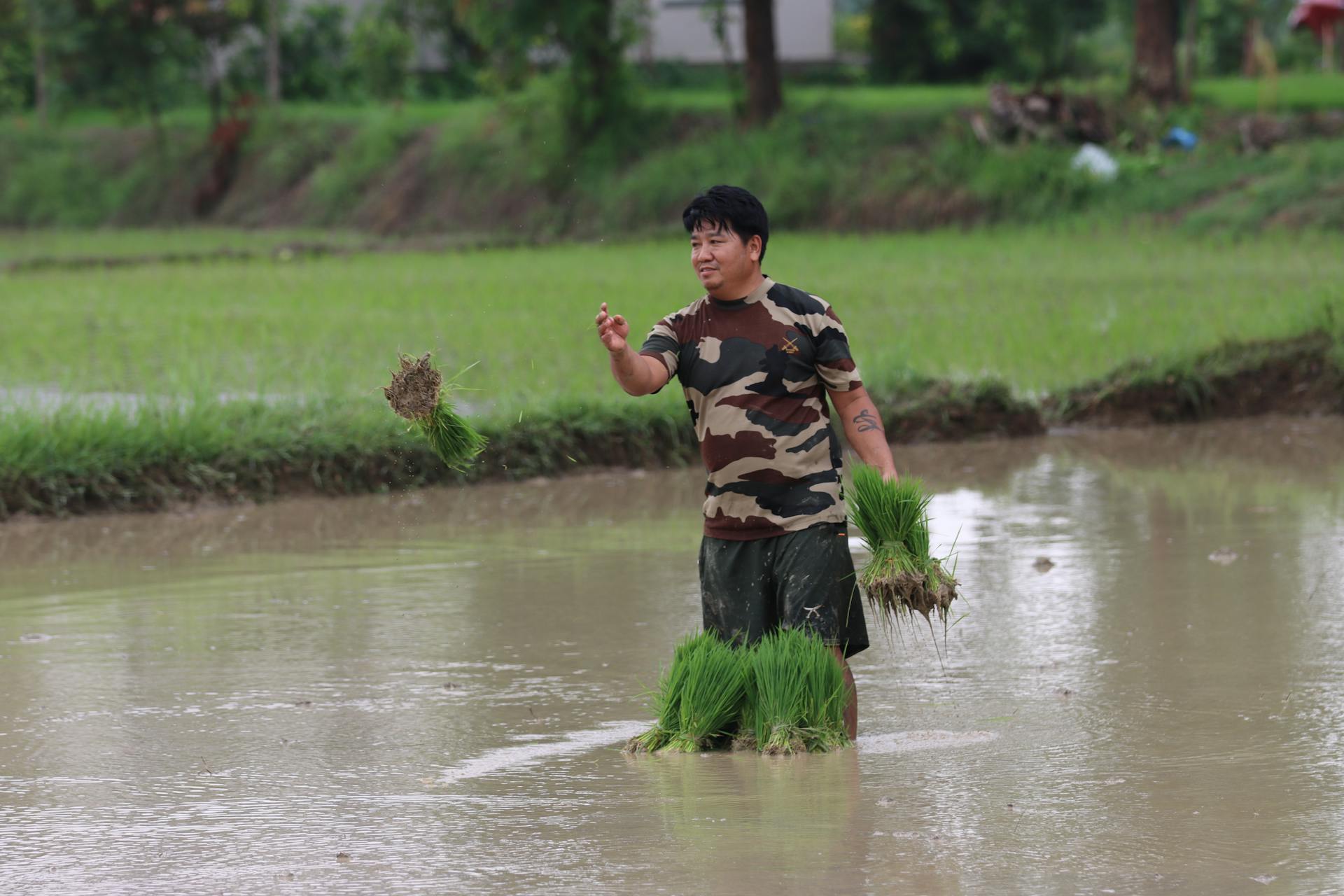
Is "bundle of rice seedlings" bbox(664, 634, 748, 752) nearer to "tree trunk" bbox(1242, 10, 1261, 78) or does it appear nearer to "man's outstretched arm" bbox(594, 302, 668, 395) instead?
"man's outstretched arm" bbox(594, 302, 668, 395)

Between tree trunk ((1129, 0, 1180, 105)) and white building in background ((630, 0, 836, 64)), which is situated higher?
white building in background ((630, 0, 836, 64))

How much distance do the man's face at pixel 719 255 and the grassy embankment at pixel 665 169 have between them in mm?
15773

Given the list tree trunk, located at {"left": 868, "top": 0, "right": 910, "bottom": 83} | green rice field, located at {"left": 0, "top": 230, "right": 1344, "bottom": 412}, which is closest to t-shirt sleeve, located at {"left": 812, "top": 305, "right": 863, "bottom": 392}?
green rice field, located at {"left": 0, "top": 230, "right": 1344, "bottom": 412}

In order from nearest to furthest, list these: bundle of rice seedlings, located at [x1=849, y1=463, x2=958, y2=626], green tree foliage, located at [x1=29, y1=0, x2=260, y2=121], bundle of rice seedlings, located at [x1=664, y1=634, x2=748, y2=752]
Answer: bundle of rice seedlings, located at [x1=849, y1=463, x2=958, y2=626]
bundle of rice seedlings, located at [x1=664, y1=634, x2=748, y2=752]
green tree foliage, located at [x1=29, y1=0, x2=260, y2=121]

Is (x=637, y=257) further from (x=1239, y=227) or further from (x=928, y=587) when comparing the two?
(x=928, y=587)

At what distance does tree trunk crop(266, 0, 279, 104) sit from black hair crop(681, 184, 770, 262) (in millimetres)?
27324

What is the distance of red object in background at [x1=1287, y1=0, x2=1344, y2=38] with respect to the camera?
94.1 ft

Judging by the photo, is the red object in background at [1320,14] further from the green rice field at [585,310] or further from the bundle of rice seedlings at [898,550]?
the bundle of rice seedlings at [898,550]

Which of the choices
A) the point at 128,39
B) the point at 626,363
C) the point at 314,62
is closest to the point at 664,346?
the point at 626,363

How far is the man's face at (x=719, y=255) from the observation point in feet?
15.5

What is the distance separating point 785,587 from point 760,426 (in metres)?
0.40

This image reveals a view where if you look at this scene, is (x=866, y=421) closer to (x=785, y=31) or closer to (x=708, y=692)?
(x=708, y=692)

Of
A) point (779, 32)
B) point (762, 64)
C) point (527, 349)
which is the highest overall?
point (779, 32)

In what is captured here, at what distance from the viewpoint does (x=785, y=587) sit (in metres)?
4.74
